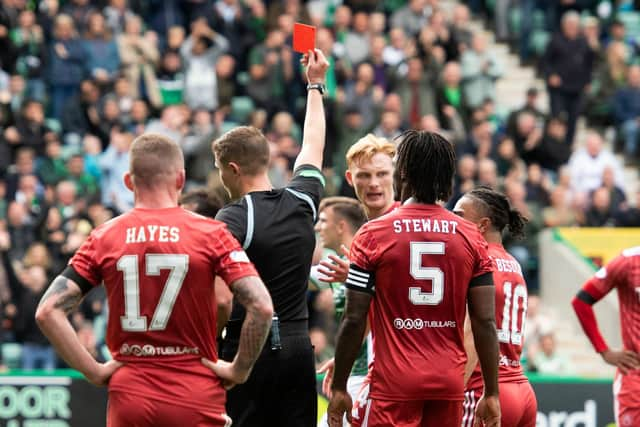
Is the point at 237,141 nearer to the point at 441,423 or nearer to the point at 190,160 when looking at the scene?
the point at 441,423

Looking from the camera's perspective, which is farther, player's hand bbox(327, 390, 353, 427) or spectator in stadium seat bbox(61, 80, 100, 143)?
spectator in stadium seat bbox(61, 80, 100, 143)

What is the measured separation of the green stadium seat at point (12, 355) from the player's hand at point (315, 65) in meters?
8.87

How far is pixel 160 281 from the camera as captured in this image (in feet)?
20.4

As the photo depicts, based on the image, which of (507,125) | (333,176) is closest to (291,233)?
(333,176)

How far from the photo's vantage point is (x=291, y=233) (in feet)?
23.6

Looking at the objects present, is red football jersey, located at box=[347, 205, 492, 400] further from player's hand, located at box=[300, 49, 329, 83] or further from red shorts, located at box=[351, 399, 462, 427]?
player's hand, located at box=[300, 49, 329, 83]

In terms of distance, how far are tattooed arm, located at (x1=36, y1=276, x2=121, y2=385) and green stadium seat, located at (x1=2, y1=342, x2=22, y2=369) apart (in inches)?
377

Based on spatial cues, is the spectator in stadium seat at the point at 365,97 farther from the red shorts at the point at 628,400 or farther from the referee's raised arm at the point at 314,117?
the referee's raised arm at the point at 314,117

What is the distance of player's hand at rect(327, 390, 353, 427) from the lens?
6.95 meters

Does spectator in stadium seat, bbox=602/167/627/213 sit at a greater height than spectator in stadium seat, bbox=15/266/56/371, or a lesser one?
greater

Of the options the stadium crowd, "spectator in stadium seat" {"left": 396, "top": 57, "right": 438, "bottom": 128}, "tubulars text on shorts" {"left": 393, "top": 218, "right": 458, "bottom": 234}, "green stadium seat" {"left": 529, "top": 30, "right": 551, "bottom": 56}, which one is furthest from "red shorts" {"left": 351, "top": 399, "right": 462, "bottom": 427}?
"green stadium seat" {"left": 529, "top": 30, "right": 551, "bottom": 56}

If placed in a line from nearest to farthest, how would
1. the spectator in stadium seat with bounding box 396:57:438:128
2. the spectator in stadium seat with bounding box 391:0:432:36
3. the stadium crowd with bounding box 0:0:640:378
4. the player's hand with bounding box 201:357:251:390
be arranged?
the player's hand with bounding box 201:357:251:390, the stadium crowd with bounding box 0:0:640:378, the spectator in stadium seat with bounding box 396:57:438:128, the spectator in stadium seat with bounding box 391:0:432:36

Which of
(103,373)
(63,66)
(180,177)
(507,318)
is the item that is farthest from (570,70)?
(103,373)

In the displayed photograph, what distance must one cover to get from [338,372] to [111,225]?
1.51m
